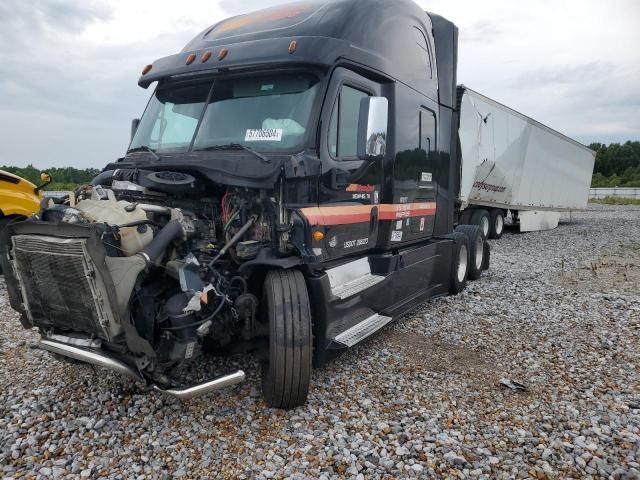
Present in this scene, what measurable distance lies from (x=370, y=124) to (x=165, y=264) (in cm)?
216

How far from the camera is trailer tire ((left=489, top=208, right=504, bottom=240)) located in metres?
15.5

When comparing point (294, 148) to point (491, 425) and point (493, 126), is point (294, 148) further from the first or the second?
point (493, 126)

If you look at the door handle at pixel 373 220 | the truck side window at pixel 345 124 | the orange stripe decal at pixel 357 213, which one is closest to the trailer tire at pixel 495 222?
the orange stripe decal at pixel 357 213

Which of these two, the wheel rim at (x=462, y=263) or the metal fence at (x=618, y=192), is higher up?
the wheel rim at (x=462, y=263)

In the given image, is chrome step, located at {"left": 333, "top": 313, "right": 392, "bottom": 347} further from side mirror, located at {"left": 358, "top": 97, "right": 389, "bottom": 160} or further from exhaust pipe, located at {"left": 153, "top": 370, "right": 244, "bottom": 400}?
side mirror, located at {"left": 358, "top": 97, "right": 389, "bottom": 160}

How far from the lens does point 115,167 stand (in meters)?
4.71

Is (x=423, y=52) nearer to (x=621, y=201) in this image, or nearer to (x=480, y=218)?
(x=480, y=218)

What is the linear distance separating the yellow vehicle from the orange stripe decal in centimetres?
619

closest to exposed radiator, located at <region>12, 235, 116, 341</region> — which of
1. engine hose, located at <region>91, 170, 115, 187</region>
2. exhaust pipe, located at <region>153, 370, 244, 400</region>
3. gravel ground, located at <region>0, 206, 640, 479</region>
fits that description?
exhaust pipe, located at <region>153, 370, 244, 400</region>

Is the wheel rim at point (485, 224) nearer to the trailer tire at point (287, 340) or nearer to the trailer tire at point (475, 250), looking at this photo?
the trailer tire at point (475, 250)

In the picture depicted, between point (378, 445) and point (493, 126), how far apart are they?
11.0 metres

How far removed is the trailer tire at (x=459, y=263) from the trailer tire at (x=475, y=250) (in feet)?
1.07

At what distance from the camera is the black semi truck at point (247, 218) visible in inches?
138

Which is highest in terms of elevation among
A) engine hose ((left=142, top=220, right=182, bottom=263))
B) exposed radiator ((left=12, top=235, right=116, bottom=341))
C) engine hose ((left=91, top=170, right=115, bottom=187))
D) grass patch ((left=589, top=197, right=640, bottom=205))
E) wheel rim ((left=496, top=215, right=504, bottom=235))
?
engine hose ((left=91, top=170, right=115, bottom=187))
